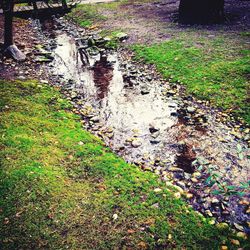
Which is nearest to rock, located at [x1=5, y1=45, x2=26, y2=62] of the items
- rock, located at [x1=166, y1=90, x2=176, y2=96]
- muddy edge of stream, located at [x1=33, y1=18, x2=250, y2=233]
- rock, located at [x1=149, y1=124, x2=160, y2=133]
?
muddy edge of stream, located at [x1=33, y1=18, x2=250, y2=233]

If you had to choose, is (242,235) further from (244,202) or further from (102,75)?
(102,75)

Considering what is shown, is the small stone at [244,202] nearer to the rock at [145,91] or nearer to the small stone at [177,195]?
the small stone at [177,195]

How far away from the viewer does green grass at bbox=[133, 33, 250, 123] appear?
600cm

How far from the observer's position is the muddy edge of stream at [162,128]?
3.79 m

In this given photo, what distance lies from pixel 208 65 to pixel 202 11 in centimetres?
440

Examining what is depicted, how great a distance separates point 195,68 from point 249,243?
5218 mm

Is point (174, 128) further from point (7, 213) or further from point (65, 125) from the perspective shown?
point (7, 213)

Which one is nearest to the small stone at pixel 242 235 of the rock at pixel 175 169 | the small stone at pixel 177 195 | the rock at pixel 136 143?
the small stone at pixel 177 195

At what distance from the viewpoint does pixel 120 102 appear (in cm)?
640

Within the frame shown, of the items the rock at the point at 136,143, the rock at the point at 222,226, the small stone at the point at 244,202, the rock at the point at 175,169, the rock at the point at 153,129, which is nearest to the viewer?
the rock at the point at 222,226

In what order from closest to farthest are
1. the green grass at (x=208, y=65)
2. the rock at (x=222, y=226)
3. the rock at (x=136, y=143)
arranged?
the rock at (x=222, y=226), the rock at (x=136, y=143), the green grass at (x=208, y=65)

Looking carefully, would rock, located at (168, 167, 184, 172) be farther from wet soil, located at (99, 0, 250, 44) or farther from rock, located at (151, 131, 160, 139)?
wet soil, located at (99, 0, 250, 44)

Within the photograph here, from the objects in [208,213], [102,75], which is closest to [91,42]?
[102,75]

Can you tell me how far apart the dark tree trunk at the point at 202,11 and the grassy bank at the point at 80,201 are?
27.6ft
